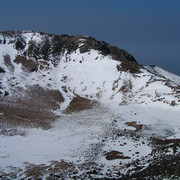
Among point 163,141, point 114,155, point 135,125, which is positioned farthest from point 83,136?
point 163,141

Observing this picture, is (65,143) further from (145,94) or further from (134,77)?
(134,77)

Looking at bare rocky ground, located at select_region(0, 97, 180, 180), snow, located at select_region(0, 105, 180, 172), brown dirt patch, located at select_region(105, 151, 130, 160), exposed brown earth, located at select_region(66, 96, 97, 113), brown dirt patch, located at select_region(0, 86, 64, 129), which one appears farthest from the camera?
exposed brown earth, located at select_region(66, 96, 97, 113)

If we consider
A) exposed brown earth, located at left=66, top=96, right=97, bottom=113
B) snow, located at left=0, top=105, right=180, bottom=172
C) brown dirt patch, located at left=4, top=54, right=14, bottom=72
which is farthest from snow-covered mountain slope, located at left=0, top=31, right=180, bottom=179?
brown dirt patch, located at left=4, top=54, right=14, bottom=72

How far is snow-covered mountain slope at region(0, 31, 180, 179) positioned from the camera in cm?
2369

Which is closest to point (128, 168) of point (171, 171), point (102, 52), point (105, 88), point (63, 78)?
point (171, 171)

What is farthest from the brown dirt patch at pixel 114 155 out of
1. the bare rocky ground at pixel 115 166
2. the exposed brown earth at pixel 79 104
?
the exposed brown earth at pixel 79 104

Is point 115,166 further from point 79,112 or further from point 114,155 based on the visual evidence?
point 79,112

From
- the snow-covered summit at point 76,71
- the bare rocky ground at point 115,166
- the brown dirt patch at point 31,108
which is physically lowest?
the bare rocky ground at point 115,166

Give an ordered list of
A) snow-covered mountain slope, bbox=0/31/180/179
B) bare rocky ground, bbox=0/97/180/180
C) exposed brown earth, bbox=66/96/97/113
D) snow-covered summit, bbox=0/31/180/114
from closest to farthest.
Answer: bare rocky ground, bbox=0/97/180/180
snow-covered mountain slope, bbox=0/31/180/179
exposed brown earth, bbox=66/96/97/113
snow-covered summit, bbox=0/31/180/114

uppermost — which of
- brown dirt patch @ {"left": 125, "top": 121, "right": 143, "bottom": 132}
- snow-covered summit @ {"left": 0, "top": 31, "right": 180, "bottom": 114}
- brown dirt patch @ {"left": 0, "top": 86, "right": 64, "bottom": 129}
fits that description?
snow-covered summit @ {"left": 0, "top": 31, "right": 180, "bottom": 114}

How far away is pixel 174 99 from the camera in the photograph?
42438 mm

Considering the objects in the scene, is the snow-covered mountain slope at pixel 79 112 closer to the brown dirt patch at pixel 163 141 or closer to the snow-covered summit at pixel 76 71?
the brown dirt patch at pixel 163 141

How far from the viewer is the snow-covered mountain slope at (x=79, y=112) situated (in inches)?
933

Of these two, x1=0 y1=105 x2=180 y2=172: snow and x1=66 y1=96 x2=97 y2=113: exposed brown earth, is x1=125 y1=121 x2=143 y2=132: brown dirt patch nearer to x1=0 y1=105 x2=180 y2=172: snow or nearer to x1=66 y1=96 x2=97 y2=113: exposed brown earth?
x1=0 y1=105 x2=180 y2=172: snow
